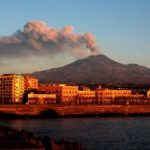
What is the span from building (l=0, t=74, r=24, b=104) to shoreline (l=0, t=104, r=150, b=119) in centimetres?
2091

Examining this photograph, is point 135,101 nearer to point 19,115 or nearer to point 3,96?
point 3,96

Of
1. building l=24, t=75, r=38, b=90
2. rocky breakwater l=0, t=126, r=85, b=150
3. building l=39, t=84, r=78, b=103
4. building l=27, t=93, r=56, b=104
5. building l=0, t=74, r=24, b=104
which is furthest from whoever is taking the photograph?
building l=24, t=75, r=38, b=90

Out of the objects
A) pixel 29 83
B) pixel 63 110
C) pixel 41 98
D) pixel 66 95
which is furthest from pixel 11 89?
pixel 63 110

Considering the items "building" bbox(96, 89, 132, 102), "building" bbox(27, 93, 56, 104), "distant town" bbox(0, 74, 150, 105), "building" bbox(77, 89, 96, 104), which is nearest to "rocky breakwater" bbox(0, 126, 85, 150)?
"building" bbox(27, 93, 56, 104)

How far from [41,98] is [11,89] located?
1002 centimetres

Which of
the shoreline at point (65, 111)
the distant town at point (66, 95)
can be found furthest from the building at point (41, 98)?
the shoreline at point (65, 111)

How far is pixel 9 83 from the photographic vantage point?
11606cm

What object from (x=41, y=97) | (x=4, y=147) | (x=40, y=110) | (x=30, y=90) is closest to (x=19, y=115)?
(x=40, y=110)

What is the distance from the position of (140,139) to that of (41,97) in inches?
2613

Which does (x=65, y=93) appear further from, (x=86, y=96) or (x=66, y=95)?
(x=86, y=96)

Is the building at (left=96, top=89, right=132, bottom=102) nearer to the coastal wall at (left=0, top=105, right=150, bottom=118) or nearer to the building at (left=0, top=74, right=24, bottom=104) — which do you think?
the building at (left=0, top=74, right=24, bottom=104)

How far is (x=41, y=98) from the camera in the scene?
106 m

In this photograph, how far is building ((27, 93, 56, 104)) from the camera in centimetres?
10391

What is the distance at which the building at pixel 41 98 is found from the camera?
104 m
